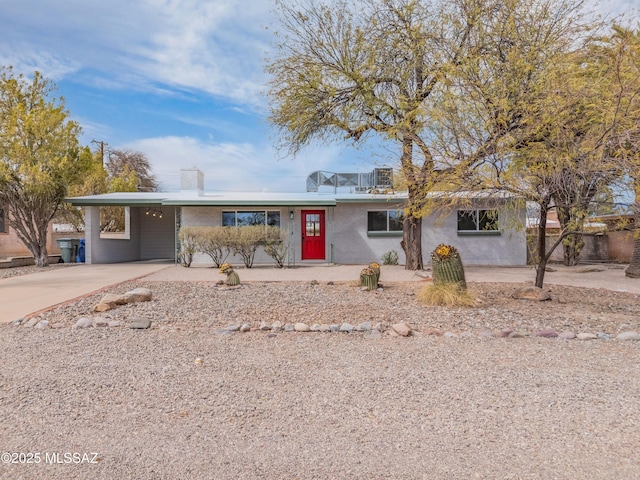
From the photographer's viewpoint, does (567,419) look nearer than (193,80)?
Yes

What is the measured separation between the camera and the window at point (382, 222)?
15797mm

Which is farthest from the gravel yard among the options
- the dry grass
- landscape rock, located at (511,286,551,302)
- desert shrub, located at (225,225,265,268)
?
desert shrub, located at (225,225,265,268)

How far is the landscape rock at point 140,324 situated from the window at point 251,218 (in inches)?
379

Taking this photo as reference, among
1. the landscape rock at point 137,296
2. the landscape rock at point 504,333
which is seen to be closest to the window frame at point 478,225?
the landscape rock at point 504,333

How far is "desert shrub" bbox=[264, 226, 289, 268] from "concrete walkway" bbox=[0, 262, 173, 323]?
14.0 ft

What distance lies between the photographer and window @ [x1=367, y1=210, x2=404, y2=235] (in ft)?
51.8

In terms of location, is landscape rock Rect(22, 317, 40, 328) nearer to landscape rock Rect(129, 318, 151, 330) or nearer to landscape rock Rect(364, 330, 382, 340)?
landscape rock Rect(129, 318, 151, 330)

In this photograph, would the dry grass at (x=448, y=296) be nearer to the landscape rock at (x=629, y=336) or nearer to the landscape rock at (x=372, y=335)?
the landscape rock at (x=372, y=335)

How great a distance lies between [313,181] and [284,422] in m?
16.0

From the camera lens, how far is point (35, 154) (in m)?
13.6

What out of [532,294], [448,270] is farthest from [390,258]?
[448,270]

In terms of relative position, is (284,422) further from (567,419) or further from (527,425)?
(567,419)

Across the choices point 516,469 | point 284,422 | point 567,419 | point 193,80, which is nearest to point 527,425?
point 567,419

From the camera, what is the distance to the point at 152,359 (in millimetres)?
4414
